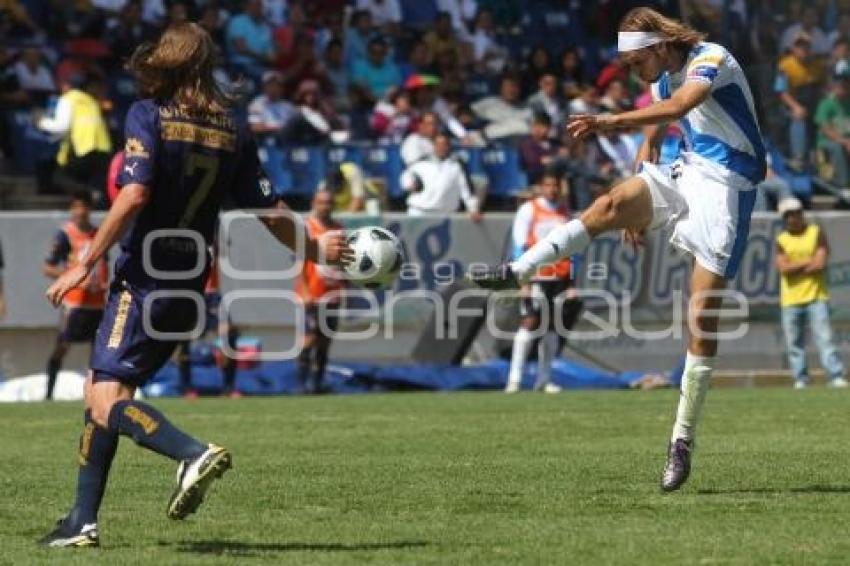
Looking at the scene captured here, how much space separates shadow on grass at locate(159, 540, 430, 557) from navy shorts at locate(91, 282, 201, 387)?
25.8 inches

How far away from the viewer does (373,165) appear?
2358cm

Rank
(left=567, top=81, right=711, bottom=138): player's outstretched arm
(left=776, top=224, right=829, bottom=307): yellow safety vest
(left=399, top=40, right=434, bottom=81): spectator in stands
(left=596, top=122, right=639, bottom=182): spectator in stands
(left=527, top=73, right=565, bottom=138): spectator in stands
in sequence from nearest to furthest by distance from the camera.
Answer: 1. (left=567, top=81, right=711, bottom=138): player's outstretched arm
2. (left=776, top=224, right=829, bottom=307): yellow safety vest
3. (left=596, top=122, right=639, bottom=182): spectator in stands
4. (left=527, top=73, right=565, bottom=138): spectator in stands
5. (left=399, top=40, right=434, bottom=81): spectator in stands

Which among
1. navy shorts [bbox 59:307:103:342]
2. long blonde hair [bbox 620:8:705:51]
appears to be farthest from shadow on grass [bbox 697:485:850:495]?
navy shorts [bbox 59:307:103:342]

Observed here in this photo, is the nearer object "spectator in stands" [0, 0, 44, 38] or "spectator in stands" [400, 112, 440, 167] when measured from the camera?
"spectator in stands" [400, 112, 440, 167]

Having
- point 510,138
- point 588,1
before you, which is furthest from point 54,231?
point 588,1

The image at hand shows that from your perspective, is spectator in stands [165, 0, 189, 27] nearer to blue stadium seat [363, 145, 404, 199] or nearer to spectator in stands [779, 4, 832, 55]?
blue stadium seat [363, 145, 404, 199]

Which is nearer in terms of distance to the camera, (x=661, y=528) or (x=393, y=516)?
(x=661, y=528)

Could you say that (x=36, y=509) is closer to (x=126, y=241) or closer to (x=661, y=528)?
(x=126, y=241)

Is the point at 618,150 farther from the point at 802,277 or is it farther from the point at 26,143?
the point at 26,143

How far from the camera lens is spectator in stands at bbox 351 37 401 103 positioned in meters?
25.2

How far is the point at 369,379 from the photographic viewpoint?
21.1 metres

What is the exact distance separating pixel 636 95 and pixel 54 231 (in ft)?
27.4

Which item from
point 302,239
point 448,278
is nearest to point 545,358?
point 448,278

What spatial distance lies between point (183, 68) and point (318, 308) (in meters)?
13.3
